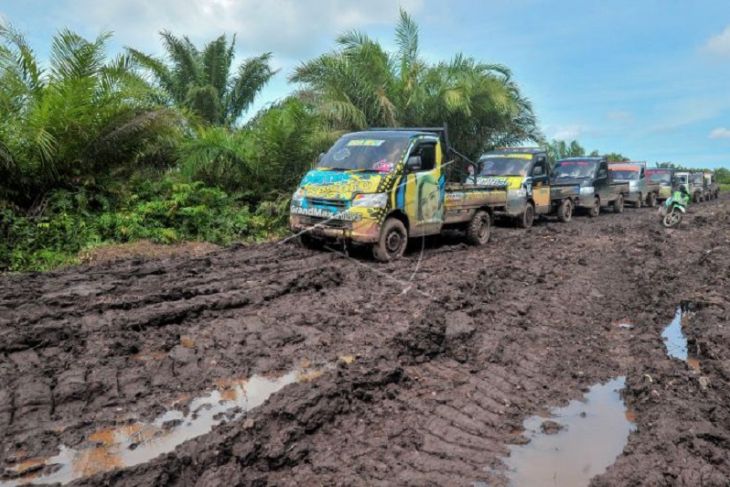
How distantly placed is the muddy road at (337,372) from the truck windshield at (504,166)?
6.91 metres

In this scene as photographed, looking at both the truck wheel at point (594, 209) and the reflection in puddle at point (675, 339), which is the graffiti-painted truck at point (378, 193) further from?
the truck wheel at point (594, 209)

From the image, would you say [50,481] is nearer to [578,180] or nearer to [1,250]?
[1,250]

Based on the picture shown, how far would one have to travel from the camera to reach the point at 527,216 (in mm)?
15547

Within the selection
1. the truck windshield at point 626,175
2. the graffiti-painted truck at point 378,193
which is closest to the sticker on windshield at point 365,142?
the graffiti-painted truck at point 378,193

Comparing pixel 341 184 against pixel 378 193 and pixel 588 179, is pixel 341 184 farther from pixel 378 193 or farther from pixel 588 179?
pixel 588 179

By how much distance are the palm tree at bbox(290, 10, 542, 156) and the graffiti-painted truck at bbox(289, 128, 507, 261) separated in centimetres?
671

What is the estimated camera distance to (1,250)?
8.96 meters

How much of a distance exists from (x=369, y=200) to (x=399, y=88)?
984 centimetres

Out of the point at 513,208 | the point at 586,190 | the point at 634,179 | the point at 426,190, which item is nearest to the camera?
the point at 426,190

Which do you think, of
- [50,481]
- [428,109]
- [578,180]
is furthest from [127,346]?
[578,180]

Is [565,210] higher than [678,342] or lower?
higher

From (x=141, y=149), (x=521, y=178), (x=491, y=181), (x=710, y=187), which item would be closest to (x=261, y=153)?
(x=141, y=149)

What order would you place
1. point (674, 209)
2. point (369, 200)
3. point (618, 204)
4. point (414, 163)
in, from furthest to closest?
1. point (618, 204)
2. point (674, 209)
3. point (414, 163)
4. point (369, 200)

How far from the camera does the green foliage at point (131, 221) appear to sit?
934cm
